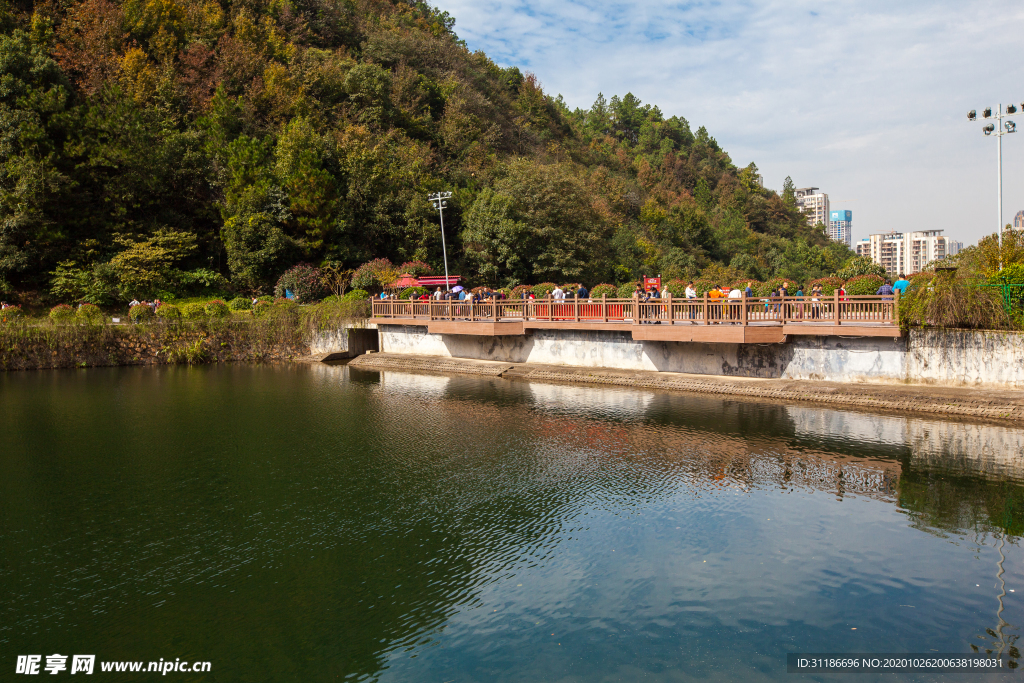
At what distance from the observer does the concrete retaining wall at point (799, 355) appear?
56.1ft

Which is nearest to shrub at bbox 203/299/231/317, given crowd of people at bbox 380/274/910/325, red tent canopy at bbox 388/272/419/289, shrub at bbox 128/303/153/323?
shrub at bbox 128/303/153/323

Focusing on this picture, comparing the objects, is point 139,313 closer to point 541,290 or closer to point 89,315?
point 89,315

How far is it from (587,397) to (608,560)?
11979 mm

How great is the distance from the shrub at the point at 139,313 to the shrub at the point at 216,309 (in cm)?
272

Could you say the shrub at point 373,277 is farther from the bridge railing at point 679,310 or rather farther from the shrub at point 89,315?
the shrub at point 89,315

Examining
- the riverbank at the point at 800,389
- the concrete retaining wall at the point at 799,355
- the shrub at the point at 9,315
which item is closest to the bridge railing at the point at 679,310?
the concrete retaining wall at the point at 799,355

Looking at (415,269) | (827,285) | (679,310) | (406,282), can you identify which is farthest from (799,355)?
(415,269)

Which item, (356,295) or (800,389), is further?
(356,295)

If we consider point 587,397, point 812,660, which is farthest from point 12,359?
point 812,660

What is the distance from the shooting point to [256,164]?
42219 mm

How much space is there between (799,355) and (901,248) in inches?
6103

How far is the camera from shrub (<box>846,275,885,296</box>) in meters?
19.8

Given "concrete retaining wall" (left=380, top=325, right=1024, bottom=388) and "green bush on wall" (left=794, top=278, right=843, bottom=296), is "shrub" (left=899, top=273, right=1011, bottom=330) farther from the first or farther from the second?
"green bush on wall" (left=794, top=278, right=843, bottom=296)

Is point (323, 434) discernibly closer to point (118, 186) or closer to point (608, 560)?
point (608, 560)
